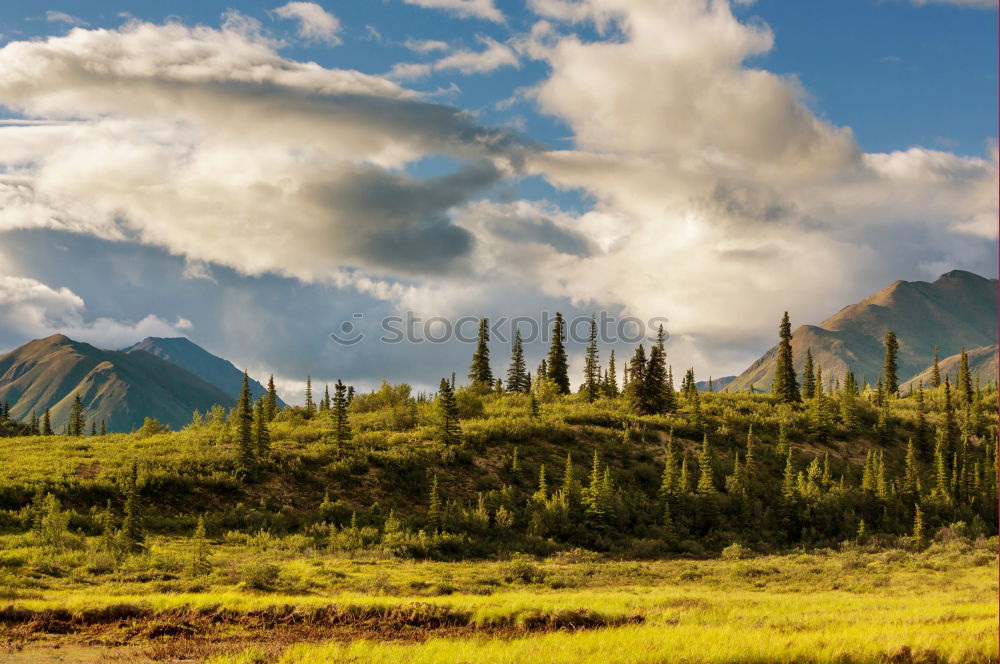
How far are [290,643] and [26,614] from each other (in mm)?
8558

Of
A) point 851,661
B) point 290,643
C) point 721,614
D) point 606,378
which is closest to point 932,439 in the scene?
point 606,378

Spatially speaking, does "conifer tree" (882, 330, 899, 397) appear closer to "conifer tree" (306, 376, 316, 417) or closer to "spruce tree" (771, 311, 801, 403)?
"spruce tree" (771, 311, 801, 403)

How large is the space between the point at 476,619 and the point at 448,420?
139 ft

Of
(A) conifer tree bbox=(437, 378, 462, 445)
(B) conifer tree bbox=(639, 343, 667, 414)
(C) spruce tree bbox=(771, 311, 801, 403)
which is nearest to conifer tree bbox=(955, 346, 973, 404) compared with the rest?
(C) spruce tree bbox=(771, 311, 801, 403)

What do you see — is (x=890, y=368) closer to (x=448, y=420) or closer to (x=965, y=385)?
(x=965, y=385)

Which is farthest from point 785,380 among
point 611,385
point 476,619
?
point 476,619

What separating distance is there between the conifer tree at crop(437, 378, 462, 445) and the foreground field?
28158mm

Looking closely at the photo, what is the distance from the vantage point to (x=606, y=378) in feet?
358

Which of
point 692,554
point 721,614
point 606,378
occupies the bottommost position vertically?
point 692,554

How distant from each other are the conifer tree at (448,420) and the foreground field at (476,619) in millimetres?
28158

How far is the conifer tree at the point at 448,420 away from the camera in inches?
2559

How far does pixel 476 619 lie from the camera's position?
23.1 m

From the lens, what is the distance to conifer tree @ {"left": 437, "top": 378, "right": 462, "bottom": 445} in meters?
65.0

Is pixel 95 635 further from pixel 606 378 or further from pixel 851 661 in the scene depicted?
pixel 606 378
